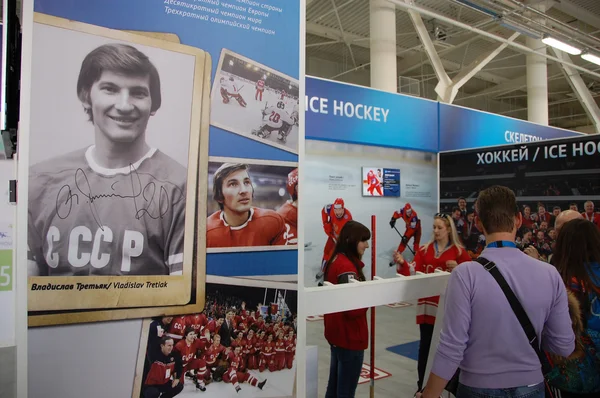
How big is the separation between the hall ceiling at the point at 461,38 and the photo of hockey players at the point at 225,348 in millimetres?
5655

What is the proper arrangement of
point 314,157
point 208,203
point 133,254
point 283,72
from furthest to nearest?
point 314,157 → point 283,72 → point 208,203 → point 133,254

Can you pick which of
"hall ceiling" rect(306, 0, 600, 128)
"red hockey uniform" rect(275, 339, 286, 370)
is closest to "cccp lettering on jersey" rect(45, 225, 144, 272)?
"red hockey uniform" rect(275, 339, 286, 370)

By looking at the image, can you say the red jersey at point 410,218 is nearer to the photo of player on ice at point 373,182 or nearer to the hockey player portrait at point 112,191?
the photo of player on ice at point 373,182

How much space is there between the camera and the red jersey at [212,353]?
55.6 inches

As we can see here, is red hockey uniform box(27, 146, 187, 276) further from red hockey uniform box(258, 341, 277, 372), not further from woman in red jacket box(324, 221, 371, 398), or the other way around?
woman in red jacket box(324, 221, 371, 398)

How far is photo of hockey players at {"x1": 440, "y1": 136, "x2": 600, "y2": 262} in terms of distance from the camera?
4.53 meters

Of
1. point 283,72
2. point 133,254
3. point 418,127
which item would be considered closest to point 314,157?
point 418,127

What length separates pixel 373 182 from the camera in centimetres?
594

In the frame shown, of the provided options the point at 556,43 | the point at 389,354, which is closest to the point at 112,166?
the point at 389,354

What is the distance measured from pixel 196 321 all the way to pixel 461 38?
1050 centimetres

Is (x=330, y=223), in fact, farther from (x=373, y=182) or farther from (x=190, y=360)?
(x=190, y=360)

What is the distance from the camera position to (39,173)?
119 centimetres

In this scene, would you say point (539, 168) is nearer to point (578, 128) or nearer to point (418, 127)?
point (418, 127)

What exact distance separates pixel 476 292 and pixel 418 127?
478cm
